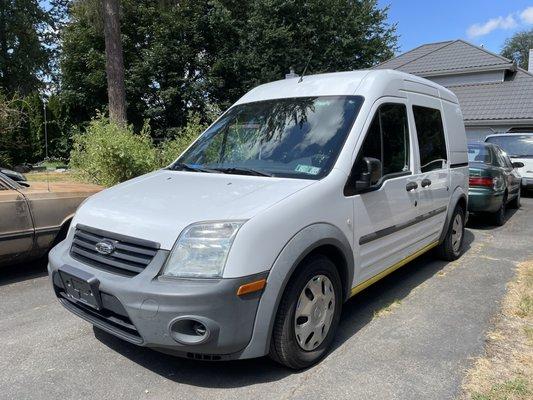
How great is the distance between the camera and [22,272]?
5707 mm

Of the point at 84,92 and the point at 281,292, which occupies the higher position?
the point at 84,92

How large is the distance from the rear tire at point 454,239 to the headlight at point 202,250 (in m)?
4.02

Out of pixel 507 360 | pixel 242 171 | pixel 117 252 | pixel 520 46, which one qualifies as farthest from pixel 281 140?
pixel 520 46

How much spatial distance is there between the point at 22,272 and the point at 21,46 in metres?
31.5

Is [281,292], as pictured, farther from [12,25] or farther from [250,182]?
[12,25]

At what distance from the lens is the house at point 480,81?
2295 centimetres

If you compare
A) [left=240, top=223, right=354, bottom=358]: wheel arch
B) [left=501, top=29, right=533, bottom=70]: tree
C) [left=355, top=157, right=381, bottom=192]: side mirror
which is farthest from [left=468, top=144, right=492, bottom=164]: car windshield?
[left=501, top=29, right=533, bottom=70]: tree

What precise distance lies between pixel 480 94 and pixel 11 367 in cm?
2591

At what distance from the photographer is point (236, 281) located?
110 inches

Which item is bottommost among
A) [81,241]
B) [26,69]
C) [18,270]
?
[18,270]

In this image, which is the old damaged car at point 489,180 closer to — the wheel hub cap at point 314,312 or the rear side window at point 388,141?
the rear side window at point 388,141

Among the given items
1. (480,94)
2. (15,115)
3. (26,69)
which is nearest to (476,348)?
(15,115)

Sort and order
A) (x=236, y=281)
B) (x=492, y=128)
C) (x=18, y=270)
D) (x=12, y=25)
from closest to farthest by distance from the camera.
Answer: (x=236, y=281), (x=18, y=270), (x=492, y=128), (x=12, y=25)

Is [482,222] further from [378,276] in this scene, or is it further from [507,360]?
[507,360]
